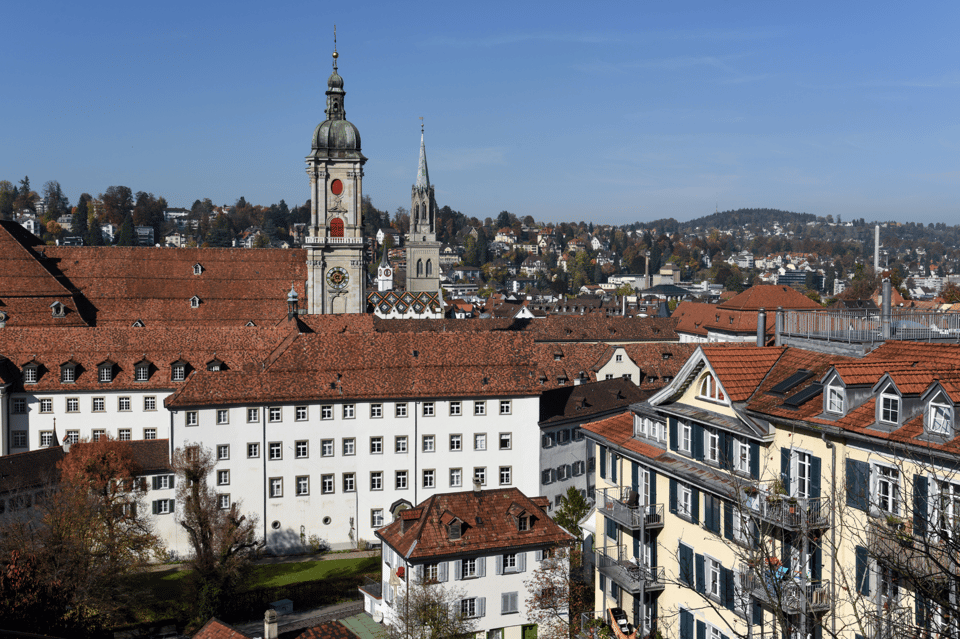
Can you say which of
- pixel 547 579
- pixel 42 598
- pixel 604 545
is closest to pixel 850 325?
pixel 604 545

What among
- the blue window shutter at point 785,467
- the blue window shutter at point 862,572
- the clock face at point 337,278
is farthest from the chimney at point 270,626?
the clock face at point 337,278

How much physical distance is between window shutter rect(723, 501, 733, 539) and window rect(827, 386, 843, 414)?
15.5 feet

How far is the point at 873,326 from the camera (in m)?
28.2

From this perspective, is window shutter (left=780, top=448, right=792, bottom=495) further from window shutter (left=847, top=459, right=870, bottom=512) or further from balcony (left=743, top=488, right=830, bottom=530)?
window shutter (left=847, top=459, right=870, bottom=512)

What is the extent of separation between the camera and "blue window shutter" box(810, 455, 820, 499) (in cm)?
2392

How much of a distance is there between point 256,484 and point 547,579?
2125 cm

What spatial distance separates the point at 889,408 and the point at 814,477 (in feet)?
10.0

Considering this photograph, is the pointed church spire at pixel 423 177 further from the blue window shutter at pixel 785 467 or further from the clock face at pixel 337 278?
the blue window shutter at pixel 785 467

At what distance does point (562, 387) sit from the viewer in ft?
214

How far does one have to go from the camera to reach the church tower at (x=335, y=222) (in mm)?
87750

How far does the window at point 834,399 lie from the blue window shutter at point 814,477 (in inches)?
55.1

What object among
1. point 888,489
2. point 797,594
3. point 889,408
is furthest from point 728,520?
point 889,408

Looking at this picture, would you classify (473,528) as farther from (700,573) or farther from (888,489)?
Result: (888,489)

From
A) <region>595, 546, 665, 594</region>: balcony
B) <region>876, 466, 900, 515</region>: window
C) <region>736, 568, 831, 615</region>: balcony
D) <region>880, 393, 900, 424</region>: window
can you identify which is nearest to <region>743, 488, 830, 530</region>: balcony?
<region>736, 568, 831, 615</region>: balcony
